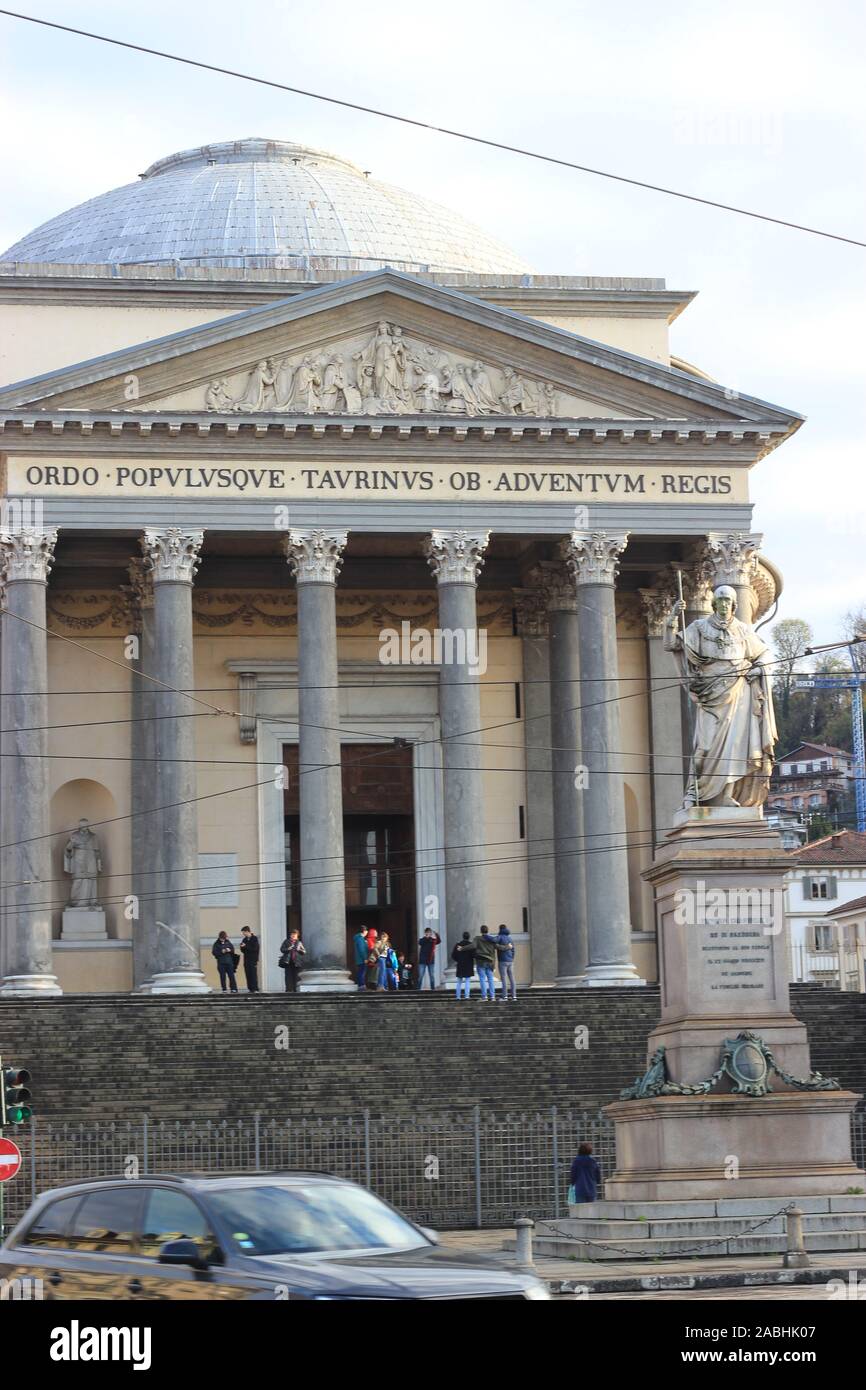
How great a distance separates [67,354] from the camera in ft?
165

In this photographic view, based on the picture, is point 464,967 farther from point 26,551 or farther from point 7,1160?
point 7,1160

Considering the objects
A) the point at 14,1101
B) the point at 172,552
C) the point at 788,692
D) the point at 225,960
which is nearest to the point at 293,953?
the point at 225,960

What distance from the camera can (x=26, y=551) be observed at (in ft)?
149

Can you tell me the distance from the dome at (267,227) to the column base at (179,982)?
19.5 meters

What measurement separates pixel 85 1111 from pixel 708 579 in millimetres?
19127

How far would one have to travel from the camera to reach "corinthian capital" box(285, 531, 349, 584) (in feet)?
152

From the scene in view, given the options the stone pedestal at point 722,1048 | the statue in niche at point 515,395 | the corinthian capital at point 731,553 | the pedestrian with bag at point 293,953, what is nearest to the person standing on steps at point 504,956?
the pedestrian with bag at point 293,953

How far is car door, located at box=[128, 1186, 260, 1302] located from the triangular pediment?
1258 inches

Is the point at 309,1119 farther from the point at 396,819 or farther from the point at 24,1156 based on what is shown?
the point at 396,819

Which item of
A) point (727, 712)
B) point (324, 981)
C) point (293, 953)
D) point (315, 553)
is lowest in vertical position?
point (324, 981)

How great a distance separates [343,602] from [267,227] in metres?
11.8

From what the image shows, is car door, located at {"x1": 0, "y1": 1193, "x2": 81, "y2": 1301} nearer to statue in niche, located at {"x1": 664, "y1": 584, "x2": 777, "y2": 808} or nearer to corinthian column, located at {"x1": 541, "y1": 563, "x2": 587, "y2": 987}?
statue in niche, located at {"x1": 664, "y1": 584, "x2": 777, "y2": 808}

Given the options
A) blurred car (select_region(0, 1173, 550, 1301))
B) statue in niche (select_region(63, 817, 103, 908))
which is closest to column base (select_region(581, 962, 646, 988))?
statue in niche (select_region(63, 817, 103, 908))
